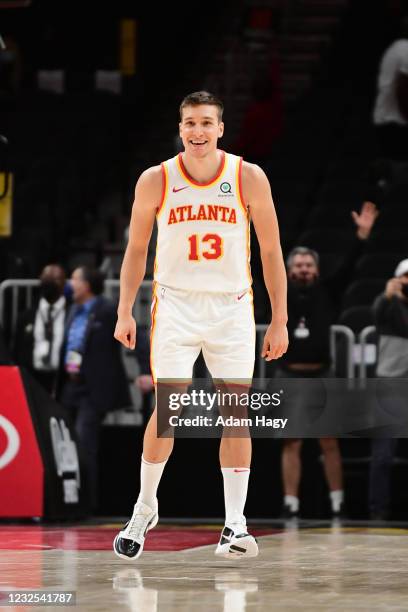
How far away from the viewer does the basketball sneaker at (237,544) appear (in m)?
7.09

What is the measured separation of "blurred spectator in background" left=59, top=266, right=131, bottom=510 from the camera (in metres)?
12.0

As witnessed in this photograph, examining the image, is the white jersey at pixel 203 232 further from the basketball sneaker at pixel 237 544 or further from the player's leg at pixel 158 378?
the basketball sneaker at pixel 237 544

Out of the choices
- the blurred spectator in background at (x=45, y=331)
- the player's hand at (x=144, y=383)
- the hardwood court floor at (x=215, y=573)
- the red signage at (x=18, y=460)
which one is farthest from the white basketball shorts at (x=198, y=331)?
the blurred spectator in background at (x=45, y=331)

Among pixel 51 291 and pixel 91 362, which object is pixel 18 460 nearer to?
pixel 91 362

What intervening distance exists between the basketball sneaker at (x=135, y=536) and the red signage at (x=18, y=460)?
11.0 feet

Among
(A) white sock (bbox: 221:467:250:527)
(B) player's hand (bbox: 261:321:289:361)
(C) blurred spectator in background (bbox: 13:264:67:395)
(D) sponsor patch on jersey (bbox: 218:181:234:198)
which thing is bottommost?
(A) white sock (bbox: 221:467:250:527)

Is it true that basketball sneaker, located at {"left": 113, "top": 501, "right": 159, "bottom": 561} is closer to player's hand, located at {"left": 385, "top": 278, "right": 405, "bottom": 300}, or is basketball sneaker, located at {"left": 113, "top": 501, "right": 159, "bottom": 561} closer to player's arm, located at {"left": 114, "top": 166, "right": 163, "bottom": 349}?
player's arm, located at {"left": 114, "top": 166, "right": 163, "bottom": 349}

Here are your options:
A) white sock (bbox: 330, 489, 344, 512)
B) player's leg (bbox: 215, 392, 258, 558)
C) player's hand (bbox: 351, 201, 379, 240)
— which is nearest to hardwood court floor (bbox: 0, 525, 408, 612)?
player's leg (bbox: 215, 392, 258, 558)

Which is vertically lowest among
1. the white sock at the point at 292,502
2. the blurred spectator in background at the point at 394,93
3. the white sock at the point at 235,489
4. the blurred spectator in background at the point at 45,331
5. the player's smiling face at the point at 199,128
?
the white sock at the point at 292,502

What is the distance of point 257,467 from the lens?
12.2 m


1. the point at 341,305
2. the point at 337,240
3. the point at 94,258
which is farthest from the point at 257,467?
the point at 94,258

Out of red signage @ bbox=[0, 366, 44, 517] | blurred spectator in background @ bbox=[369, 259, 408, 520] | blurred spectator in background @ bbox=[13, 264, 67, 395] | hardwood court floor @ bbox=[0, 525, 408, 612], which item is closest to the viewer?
hardwood court floor @ bbox=[0, 525, 408, 612]

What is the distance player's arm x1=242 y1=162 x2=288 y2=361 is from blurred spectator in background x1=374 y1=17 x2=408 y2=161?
7.68 m

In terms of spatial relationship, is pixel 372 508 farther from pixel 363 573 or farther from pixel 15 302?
pixel 363 573
